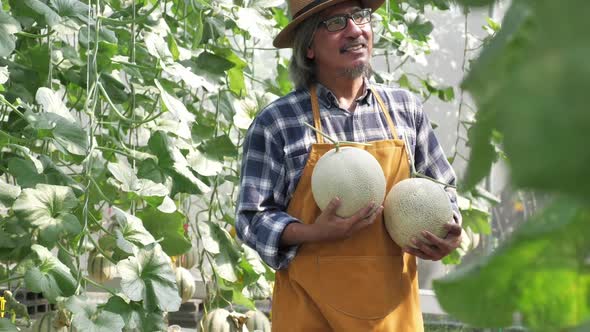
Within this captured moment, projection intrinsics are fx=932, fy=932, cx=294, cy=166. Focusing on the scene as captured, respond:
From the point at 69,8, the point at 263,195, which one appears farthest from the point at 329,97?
the point at 69,8

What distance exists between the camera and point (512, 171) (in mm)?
172

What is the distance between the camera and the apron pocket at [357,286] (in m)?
1.90

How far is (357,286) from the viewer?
1.90 meters

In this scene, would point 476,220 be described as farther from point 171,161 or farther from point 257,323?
point 171,161

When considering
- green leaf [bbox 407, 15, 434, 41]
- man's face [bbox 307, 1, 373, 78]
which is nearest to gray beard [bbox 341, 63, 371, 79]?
man's face [bbox 307, 1, 373, 78]

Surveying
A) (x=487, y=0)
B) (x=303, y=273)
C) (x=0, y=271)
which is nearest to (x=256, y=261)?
(x=0, y=271)

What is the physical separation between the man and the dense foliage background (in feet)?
0.86

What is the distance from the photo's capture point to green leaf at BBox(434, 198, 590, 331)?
0.22 meters

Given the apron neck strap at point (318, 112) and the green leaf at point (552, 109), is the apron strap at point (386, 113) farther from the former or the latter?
the green leaf at point (552, 109)

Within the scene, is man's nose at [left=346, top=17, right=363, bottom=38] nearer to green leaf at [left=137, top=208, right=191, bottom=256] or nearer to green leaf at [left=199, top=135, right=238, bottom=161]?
green leaf at [left=137, top=208, right=191, bottom=256]

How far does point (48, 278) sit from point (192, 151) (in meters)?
0.81

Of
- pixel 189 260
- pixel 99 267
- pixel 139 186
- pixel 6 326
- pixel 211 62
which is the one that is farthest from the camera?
pixel 189 260

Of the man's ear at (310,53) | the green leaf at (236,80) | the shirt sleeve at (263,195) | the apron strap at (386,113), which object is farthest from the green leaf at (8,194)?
the green leaf at (236,80)

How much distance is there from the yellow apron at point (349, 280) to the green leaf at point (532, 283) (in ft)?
5.46
